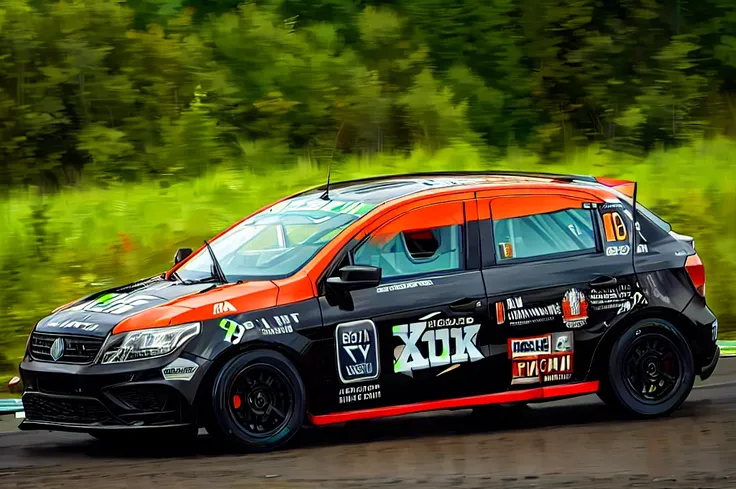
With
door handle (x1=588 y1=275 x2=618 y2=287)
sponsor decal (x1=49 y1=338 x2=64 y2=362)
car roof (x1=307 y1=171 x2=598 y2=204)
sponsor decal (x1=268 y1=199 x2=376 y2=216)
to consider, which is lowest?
door handle (x1=588 y1=275 x2=618 y2=287)

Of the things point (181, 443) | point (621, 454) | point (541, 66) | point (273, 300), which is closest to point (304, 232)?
point (273, 300)

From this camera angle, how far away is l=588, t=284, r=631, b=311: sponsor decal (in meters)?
9.05

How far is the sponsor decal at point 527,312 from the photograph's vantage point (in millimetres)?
8766

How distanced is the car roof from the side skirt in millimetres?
1345

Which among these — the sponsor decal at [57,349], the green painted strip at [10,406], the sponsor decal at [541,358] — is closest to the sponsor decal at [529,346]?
the sponsor decal at [541,358]

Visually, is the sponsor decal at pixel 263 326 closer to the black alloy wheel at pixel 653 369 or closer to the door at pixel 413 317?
the door at pixel 413 317

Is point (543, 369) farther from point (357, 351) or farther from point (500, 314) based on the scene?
point (357, 351)

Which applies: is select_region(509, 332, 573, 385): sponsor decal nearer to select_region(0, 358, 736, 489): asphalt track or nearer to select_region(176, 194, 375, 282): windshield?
select_region(0, 358, 736, 489): asphalt track

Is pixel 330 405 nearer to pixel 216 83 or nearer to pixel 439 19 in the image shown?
pixel 216 83

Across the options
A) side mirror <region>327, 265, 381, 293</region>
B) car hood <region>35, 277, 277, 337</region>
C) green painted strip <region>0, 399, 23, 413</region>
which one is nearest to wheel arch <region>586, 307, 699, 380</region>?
side mirror <region>327, 265, 381, 293</region>

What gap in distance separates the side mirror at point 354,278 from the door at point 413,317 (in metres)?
0.08

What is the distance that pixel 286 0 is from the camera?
31.0m

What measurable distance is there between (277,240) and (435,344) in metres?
1.24

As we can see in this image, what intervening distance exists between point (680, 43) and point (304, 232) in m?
23.6
